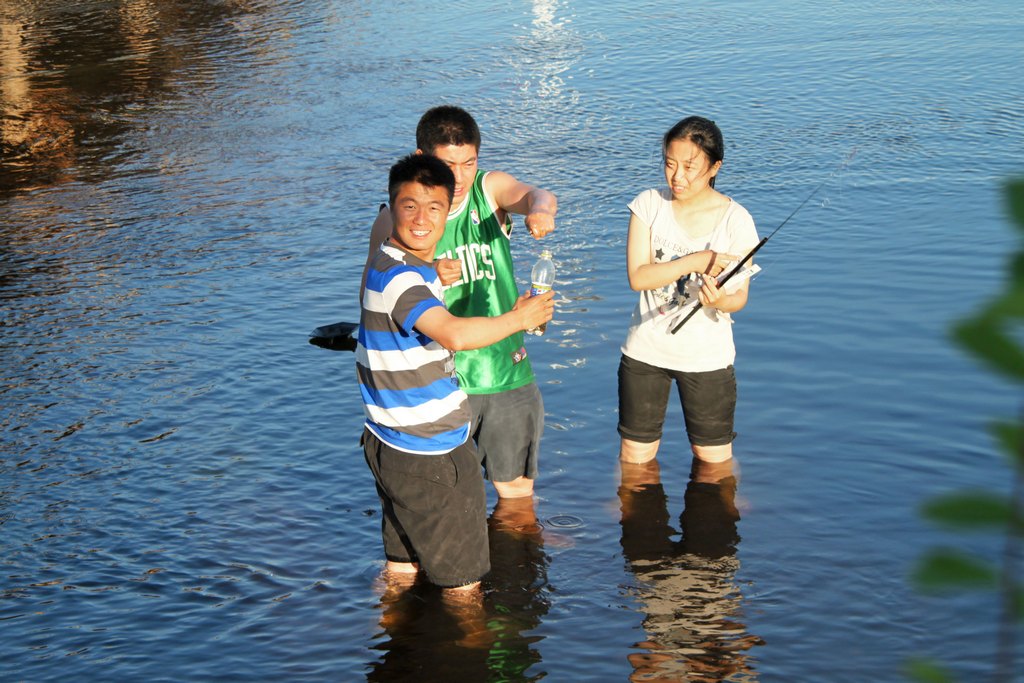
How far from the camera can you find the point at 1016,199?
81cm

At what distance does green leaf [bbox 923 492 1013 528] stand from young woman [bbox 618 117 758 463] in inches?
173

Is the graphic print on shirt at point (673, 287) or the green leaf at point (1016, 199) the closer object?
the green leaf at point (1016, 199)

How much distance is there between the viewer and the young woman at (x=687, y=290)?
5312 millimetres

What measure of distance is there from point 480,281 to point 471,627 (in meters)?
1.53

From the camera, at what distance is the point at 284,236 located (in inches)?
458

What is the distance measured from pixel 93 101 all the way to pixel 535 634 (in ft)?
49.9

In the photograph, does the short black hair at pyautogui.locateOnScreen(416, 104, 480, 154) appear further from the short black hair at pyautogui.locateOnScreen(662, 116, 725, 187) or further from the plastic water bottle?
the short black hair at pyautogui.locateOnScreen(662, 116, 725, 187)

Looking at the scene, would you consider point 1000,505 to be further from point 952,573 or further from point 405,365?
point 405,365

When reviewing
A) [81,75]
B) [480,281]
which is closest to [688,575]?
[480,281]

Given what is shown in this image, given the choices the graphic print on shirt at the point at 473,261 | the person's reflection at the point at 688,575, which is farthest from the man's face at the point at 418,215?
the person's reflection at the point at 688,575

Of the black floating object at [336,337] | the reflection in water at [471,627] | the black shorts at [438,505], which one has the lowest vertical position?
the reflection in water at [471,627]

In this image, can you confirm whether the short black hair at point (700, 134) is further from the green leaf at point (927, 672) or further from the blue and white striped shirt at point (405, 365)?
the green leaf at point (927, 672)

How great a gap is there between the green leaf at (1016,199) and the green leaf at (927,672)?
1.17 ft

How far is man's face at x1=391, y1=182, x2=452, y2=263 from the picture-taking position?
435cm
